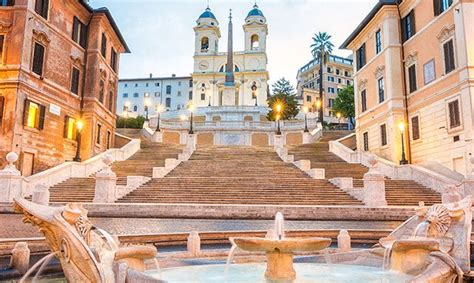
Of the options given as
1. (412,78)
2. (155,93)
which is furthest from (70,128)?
(155,93)

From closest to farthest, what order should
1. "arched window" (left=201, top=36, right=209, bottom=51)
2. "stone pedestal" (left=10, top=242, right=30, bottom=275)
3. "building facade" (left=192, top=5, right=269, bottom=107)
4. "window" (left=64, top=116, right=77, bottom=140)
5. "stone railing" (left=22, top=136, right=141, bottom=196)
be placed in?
"stone pedestal" (left=10, top=242, right=30, bottom=275) → "stone railing" (left=22, top=136, right=141, bottom=196) → "window" (left=64, top=116, right=77, bottom=140) → "building facade" (left=192, top=5, right=269, bottom=107) → "arched window" (left=201, top=36, right=209, bottom=51)

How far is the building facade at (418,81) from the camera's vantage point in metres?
20.9

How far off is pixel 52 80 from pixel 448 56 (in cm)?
2675

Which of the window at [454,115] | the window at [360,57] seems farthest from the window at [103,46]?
the window at [454,115]

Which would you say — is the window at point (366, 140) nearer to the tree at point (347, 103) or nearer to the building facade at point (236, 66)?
the tree at point (347, 103)

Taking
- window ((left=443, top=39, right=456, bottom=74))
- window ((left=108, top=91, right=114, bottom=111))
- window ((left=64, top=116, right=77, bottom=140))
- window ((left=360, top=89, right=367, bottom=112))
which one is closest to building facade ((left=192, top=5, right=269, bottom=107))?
window ((left=108, top=91, right=114, bottom=111))

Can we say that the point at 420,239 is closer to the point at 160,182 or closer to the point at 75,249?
the point at 75,249

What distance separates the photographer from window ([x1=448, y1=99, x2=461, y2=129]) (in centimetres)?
2123

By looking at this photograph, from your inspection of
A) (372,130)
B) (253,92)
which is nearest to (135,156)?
(372,130)

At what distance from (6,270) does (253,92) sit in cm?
7388

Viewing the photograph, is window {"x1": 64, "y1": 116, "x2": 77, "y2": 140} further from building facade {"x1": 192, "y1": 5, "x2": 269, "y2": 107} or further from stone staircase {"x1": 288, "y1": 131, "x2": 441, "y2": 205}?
building facade {"x1": 192, "y1": 5, "x2": 269, "y2": 107}

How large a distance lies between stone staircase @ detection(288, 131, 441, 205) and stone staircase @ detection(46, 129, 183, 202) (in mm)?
11810

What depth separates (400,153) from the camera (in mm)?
26547

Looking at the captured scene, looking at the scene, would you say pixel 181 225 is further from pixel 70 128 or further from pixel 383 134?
pixel 383 134
